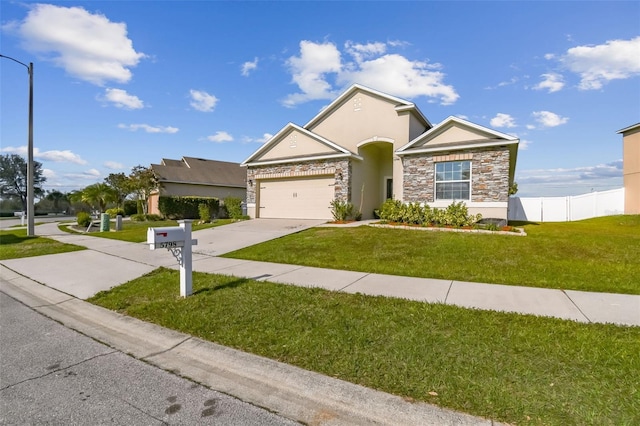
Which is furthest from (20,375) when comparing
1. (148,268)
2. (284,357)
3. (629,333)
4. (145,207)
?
(145,207)

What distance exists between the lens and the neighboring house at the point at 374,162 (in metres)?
13.5

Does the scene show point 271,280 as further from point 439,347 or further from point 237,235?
point 237,235

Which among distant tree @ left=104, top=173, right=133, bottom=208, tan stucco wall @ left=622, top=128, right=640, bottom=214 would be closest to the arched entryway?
tan stucco wall @ left=622, top=128, right=640, bottom=214

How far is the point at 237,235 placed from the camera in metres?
12.9

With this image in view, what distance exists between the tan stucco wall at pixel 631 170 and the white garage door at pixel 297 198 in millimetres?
20526

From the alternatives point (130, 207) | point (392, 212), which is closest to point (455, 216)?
point (392, 212)

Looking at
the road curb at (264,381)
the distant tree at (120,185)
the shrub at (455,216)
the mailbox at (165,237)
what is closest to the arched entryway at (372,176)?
the shrub at (455,216)

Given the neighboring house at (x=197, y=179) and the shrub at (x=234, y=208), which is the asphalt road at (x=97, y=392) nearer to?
the shrub at (x=234, y=208)

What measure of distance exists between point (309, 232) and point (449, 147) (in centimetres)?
715

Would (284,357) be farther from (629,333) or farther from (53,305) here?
(53,305)

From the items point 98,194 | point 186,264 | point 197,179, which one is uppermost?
point 197,179

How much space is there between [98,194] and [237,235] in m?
22.3

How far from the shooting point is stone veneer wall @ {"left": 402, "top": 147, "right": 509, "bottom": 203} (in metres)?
13.1

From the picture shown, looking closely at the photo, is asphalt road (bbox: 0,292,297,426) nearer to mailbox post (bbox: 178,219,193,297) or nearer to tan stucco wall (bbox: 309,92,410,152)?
mailbox post (bbox: 178,219,193,297)
